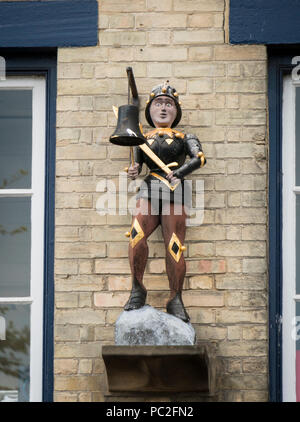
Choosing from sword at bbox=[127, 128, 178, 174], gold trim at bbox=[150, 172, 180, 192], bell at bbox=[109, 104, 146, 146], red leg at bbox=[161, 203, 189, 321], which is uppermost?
bell at bbox=[109, 104, 146, 146]

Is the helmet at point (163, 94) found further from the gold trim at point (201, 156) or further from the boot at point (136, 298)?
the boot at point (136, 298)

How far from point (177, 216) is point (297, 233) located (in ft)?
2.87

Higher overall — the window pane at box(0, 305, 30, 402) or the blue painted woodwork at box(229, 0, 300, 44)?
the blue painted woodwork at box(229, 0, 300, 44)

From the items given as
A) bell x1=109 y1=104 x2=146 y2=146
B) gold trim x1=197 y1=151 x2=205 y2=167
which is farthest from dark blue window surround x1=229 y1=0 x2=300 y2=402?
bell x1=109 y1=104 x2=146 y2=146

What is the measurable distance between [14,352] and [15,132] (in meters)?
1.32

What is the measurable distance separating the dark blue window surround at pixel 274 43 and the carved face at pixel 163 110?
0.67 m

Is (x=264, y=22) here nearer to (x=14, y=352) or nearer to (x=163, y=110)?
(x=163, y=110)

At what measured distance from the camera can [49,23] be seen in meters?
5.68

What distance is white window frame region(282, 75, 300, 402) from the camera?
539 cm

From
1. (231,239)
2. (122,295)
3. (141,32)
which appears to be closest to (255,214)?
(231,239)

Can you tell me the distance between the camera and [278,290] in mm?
5426

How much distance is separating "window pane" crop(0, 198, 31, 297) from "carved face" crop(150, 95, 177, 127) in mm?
992

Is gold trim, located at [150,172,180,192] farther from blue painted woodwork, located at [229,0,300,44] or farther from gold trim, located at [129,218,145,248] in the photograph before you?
blue painted woodwork, located at [229,0,300,44]

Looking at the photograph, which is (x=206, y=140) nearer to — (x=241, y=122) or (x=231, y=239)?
(x=241, y=122)
